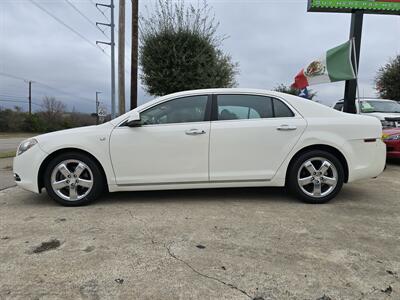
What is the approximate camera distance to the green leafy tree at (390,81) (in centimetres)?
2162

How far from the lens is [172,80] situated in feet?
40.4

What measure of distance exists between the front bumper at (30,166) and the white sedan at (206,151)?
1 centimetres

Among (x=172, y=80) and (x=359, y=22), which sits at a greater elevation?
(x=359, y=22)

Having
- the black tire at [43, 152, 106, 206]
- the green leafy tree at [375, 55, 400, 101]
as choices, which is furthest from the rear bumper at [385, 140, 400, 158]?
the green leafy tree at [375, 55, 400, 101]

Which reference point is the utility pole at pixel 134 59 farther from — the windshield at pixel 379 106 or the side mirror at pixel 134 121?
the windshield at pixel 379 106

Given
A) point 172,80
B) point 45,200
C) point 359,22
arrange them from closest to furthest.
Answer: point 45,200 < point 359,22 < point 172,80

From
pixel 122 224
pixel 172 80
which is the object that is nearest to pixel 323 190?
pixel 122 224

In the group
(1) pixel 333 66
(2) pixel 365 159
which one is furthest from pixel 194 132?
(1) pixel 333 66

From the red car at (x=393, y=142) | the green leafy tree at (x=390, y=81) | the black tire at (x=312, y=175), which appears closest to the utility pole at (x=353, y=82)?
the red car at (x=393, y=142)

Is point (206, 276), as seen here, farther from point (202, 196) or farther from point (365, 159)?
point (365, 159)

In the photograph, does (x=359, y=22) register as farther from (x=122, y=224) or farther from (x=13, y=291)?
(x=13, y=291)

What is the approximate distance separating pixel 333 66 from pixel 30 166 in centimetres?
653

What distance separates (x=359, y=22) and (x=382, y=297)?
920 cm

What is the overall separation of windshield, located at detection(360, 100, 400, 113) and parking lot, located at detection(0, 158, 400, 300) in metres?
4.82
